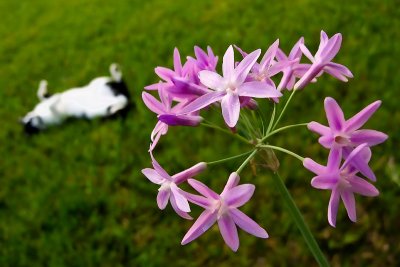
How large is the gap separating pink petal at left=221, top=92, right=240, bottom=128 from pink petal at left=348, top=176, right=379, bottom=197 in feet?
0.72

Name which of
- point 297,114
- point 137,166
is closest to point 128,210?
point 137,166

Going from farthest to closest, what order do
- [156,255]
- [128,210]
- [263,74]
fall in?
[128,210]
[156,255]
[263,74]

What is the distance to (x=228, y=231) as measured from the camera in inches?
38.6

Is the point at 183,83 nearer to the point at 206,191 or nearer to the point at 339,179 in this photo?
the point at 206,191

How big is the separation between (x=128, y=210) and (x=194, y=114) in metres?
2.30

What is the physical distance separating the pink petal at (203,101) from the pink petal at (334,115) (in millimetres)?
176

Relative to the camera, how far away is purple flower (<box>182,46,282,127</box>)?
3.10ft

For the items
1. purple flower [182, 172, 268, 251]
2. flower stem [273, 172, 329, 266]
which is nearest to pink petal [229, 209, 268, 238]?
purple flower [182, 172, 268, 251]

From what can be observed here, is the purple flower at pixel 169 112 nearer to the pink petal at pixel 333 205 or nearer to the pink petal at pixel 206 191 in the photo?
the pink petal at pixel 206 191

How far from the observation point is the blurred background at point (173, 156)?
9.55 ft

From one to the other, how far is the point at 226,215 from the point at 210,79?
238 mm

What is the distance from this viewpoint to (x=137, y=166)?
3.63 meters

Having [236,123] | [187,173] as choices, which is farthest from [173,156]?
[236,123]

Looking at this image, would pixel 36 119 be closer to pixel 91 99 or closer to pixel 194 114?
pixel 91 99
